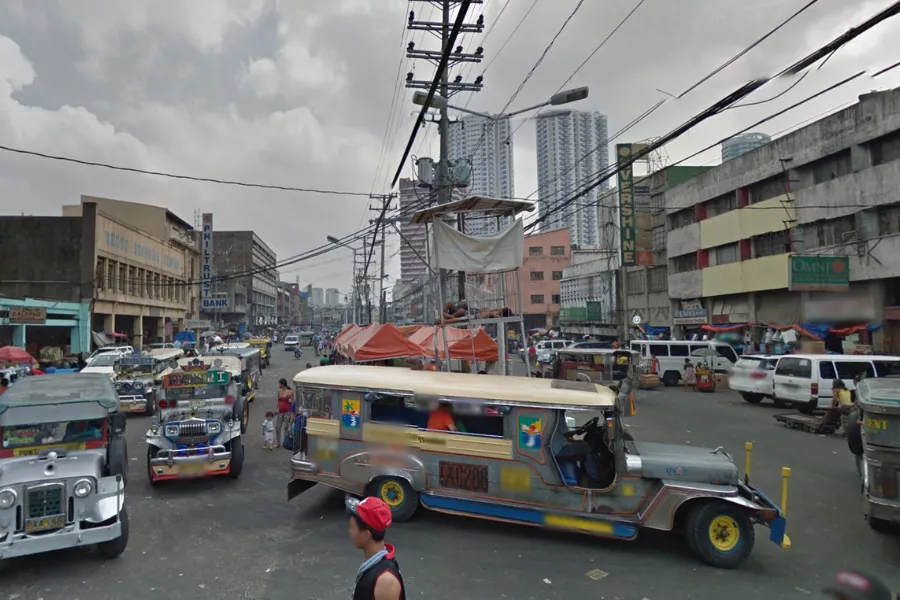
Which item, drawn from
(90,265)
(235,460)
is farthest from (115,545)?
(90,265)

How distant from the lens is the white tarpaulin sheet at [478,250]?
10.6m

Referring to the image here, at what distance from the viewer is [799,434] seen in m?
13.7

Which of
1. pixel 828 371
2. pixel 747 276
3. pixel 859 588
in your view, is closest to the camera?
pixel 859 588

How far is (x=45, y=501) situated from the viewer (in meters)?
5.93

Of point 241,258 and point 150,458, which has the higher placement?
point 241,258

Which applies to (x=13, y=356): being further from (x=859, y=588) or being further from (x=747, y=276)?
(x=747, y=276)

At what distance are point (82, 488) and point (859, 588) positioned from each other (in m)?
6.99

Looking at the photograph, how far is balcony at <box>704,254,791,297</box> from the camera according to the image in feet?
90.9

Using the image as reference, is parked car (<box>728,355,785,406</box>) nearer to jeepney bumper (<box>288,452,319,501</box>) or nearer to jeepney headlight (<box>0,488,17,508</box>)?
jeepney bumper (<box>288,452,319,501</box>)

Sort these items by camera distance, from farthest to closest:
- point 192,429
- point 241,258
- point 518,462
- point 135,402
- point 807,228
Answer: point 241,258, point 807,228, point 135,402, point 192,429, point 518,462

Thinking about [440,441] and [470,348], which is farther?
[470,348]

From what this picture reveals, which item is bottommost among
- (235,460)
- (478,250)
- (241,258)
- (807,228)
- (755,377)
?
(235,460)

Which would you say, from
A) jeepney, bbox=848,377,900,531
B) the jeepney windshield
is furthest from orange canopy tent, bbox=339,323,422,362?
jeepney, bbox=848,377,900,531

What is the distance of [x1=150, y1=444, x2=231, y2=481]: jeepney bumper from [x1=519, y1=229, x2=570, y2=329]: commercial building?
56.9m
